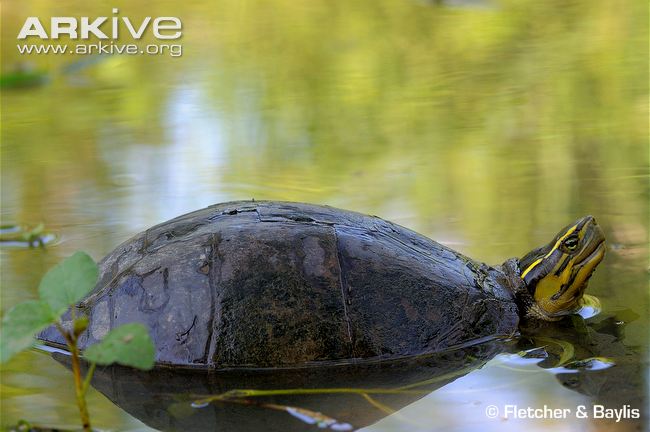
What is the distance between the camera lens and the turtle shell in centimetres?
338

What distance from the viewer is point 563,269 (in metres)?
3.91

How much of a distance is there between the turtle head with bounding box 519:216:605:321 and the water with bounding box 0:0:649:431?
146 mm

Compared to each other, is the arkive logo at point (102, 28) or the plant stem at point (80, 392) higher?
the arkive logo at point (102, 28)

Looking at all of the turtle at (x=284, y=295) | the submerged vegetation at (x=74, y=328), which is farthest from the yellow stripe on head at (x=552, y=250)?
the submerged vegetation at (x=74, y=328)

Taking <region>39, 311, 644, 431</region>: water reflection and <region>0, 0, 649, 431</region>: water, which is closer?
<region>39, 311, 644, 431</region>: water reflection

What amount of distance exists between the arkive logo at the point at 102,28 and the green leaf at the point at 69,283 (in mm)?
6731

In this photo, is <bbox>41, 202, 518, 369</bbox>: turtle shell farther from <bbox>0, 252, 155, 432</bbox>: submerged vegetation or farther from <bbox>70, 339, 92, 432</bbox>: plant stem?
<bbox>0, 252, 155, 432</bbox>: submerged vegetation

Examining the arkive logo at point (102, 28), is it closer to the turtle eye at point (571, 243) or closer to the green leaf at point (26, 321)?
the turtle eye at point (571, 243)

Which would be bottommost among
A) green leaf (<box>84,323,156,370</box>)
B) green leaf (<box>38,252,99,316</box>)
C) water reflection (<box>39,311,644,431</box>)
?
water reflection (<box>39,311,644,431</box>)

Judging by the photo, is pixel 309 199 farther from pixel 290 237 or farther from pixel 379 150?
pixel 290 237

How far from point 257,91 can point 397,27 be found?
7.63ft

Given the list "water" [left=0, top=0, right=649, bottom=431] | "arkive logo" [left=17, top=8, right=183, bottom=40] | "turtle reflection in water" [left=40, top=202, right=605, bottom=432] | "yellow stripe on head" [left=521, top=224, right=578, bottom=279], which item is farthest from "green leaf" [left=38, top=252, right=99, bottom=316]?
"arkive logo" [left=17, top=8, right=183, bottom=40]

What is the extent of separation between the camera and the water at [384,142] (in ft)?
11.4

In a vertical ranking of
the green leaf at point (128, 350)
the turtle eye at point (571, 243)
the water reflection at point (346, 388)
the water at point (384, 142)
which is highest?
the water at point (384, 142)
